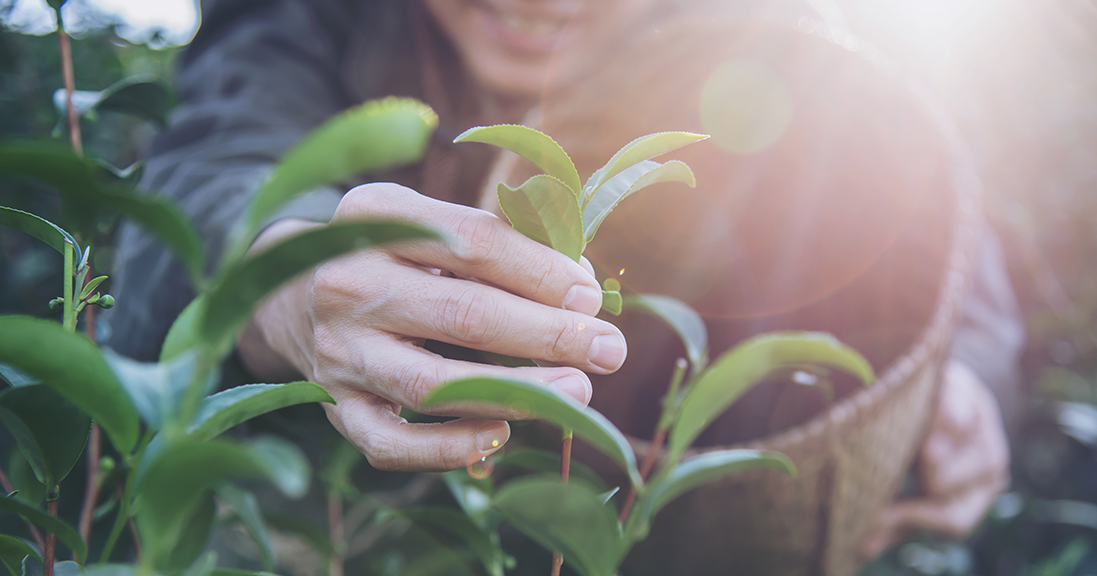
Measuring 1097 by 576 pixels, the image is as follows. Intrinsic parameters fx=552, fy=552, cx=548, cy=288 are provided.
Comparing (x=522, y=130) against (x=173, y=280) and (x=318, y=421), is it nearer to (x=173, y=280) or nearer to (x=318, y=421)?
(x=318, y=421)

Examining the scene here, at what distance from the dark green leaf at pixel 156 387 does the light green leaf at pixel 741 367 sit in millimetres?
223

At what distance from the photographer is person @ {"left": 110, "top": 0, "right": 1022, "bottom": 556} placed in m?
0.37

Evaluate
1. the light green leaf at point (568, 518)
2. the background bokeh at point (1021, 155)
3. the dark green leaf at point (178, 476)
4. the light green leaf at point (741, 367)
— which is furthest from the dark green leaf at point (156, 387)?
the background bokeh at point (1021, 155)

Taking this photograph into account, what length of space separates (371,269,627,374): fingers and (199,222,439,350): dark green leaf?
18cm

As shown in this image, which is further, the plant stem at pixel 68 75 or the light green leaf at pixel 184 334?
the plant stem at pixel 68 75

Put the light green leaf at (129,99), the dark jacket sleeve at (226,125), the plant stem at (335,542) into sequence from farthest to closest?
the dark jacket sleeve at (226,125)
the plant stem at (335,542)
the light green leaf at (129,99)

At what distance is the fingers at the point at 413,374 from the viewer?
0.34m

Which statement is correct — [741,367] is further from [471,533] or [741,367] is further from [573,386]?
[471,533]

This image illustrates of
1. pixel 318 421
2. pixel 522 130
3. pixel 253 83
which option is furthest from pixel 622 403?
pixel 253 83

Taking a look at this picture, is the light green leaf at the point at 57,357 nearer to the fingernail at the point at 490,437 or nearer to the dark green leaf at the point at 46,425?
the dark green leaf at the point at 46,425

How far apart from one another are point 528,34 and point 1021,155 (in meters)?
1.35

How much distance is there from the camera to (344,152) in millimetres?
167

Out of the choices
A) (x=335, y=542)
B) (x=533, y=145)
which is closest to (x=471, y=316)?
(x=533, y=145)

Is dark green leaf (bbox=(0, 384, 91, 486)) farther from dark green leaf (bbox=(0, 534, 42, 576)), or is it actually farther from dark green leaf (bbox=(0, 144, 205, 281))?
dark green leaf (bbox=(0, 144, 205, 281))
